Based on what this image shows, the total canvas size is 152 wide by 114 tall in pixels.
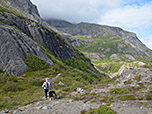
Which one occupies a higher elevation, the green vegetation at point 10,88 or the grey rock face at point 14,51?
the grey rock face at point 14,51

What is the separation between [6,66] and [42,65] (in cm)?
1443

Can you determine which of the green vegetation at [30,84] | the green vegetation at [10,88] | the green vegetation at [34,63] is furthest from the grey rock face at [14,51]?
the green vegetation at [10,88]

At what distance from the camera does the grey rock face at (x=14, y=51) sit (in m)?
43.1

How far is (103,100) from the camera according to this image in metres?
18.2

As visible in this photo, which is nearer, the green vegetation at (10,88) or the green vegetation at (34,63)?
the green vegetation at (10,88)

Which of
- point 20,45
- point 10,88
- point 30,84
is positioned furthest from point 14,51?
point 10,88

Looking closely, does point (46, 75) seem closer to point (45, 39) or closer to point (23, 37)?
point (23, 37)

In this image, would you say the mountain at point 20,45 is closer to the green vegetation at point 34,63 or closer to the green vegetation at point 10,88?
the green vegetation at point 34,63

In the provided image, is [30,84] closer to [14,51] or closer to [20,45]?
[14,51]

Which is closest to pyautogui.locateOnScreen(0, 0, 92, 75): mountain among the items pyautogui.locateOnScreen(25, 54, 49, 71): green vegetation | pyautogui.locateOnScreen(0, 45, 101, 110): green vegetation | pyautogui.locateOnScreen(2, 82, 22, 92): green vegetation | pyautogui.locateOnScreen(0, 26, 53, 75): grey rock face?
pyautogui.locateOnScreen(0, 26, 53, 75): grey rock face

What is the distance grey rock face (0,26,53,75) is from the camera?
43062 mm

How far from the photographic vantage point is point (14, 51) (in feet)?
157

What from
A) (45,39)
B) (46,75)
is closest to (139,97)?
(46,75)

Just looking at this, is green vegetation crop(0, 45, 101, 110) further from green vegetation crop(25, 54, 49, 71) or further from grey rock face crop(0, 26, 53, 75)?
grey rock face crop(0, 26, 53, 75)
